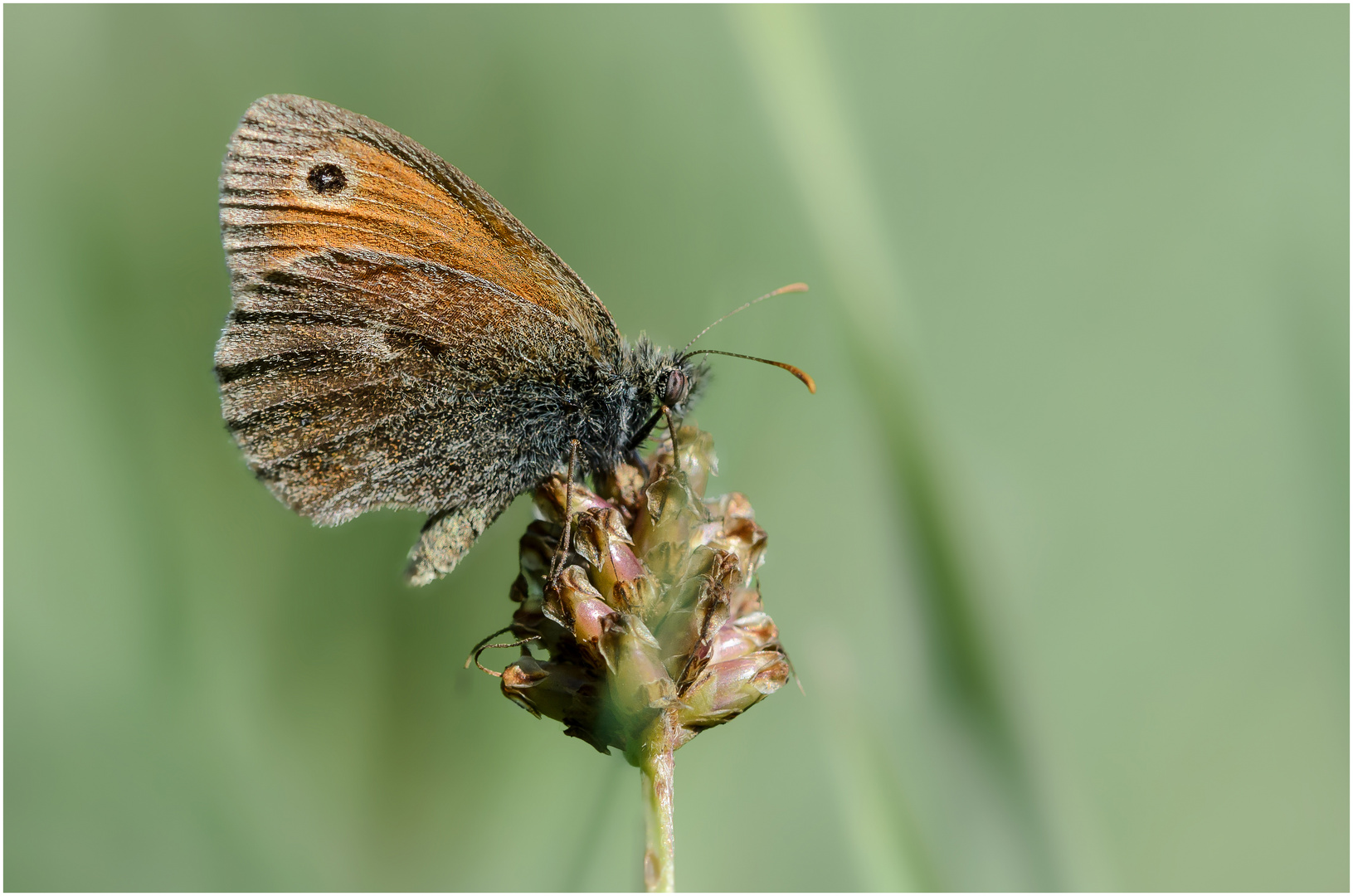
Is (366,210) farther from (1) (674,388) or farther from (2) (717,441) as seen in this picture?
(2) (717,441)

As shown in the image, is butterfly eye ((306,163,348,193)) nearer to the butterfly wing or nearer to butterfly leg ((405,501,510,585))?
the butterfly wing

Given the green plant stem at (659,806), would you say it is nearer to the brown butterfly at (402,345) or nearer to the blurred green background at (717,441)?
the brown butterfly at (402,345)

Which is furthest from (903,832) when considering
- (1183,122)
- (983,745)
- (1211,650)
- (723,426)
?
(1183,122)

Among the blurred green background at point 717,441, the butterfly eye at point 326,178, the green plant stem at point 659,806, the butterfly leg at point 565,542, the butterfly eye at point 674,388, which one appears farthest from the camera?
the blurred green background at point 717,441

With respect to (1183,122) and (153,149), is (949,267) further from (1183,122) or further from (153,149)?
(153,149)

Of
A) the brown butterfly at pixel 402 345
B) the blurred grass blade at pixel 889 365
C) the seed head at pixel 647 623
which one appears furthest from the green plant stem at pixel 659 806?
the brown butterfly at pixel 402 345

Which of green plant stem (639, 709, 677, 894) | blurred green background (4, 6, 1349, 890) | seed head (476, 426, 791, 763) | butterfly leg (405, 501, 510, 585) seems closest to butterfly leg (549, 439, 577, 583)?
seed head (476, 426, 791, 763)
